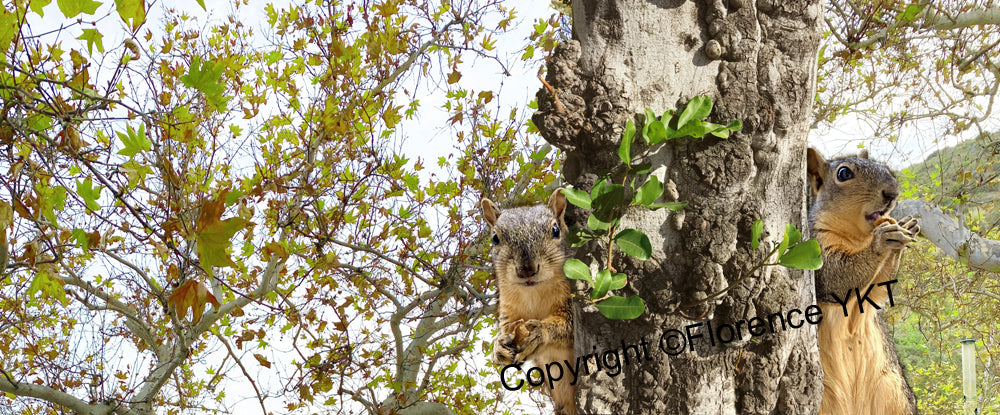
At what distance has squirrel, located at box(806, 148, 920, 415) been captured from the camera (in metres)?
2.48

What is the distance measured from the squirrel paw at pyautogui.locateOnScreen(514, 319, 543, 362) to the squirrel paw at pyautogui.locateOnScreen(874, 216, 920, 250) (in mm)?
1302

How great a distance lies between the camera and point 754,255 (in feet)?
6.18

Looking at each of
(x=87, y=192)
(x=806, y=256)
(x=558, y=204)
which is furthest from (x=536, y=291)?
(x=87, y=192)

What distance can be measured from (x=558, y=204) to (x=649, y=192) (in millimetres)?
381

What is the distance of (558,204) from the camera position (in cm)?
200

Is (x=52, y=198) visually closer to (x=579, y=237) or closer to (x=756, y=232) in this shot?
(x=579, y=237)

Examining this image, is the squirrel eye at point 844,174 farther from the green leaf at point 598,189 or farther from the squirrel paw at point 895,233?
the green leaf at point 598,189

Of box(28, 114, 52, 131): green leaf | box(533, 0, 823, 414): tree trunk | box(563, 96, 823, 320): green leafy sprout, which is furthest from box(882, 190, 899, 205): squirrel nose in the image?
box(28, 114, 52, 131): green leaf

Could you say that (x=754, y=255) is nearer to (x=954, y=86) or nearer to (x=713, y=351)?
(x=713, y=351)

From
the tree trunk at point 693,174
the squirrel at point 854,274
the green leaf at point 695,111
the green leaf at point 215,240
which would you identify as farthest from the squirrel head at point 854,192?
the green leaf at point 215,240

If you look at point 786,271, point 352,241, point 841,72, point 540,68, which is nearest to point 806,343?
point 786,271

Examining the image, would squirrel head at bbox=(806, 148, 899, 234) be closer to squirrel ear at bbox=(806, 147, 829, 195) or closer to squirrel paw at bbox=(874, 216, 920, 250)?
squirrel ear at bbox=(806, 147, 829, 195)

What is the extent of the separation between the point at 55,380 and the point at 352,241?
165 inches

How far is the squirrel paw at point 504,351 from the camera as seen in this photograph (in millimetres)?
2104
